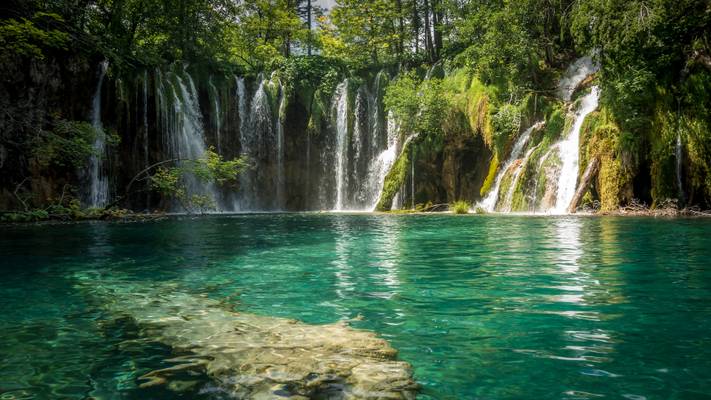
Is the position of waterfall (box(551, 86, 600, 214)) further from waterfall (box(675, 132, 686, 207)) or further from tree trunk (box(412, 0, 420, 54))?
→ tree trunk (box(412, 0, 420, 54))

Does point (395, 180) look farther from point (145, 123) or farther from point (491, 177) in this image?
point (145, 123)

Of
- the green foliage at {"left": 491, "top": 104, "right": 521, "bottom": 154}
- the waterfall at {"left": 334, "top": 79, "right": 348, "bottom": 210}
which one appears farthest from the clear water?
the waterfall at {"left": 334, "top": 79, "right": 348, "bottom": 210}

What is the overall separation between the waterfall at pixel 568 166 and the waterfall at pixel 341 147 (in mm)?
14385

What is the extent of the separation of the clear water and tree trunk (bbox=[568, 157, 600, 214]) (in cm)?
876

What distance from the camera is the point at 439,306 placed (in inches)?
186

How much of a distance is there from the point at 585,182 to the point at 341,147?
1671cm

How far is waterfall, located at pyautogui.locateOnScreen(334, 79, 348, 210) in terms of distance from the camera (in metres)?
32.2

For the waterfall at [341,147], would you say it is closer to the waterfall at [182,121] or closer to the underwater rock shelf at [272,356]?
the waterfall at [182,121]

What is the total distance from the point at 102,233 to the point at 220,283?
28.6 ft

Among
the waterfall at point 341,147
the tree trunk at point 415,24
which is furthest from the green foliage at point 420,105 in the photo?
the tree trunk at point 415,24

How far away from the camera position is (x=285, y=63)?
3369 centimetres

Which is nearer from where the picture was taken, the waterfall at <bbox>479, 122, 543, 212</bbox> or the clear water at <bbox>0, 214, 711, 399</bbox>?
the clear water at <bbox>0, 214, 711, 399</bbox>

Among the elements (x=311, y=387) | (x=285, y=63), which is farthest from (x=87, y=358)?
(x=285, y=63)

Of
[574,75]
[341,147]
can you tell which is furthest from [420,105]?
[574,75]
